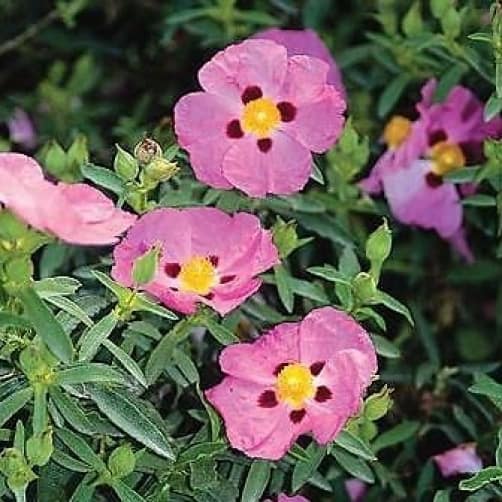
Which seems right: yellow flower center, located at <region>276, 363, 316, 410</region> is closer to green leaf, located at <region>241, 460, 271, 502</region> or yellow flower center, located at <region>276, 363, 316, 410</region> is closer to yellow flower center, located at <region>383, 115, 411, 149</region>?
green leaf, located at <region>241, 460, 271, 502</region>

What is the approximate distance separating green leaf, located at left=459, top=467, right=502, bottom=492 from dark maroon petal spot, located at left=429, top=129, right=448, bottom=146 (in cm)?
61

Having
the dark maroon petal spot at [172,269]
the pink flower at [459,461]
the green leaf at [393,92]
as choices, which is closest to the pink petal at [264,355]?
the dark maroon petal spot at [172,269]

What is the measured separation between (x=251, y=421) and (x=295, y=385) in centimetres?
6

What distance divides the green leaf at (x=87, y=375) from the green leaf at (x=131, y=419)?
47mm

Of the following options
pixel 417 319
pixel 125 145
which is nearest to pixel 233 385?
pixel 417 319

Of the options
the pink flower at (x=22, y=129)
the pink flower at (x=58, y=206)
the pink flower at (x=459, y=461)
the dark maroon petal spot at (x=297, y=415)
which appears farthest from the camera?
the pink flower at (x=22, y=129)

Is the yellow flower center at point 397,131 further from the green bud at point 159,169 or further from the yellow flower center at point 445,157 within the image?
the green bud at point 159,169

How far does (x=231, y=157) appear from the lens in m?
1.47

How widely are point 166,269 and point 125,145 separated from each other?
27.9 inches

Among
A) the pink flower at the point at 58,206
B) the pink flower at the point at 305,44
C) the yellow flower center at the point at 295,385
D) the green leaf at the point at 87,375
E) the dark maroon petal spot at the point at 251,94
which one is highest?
the pink flower at the point at 58,206

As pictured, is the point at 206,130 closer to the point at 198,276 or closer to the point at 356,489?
the point at 198,276

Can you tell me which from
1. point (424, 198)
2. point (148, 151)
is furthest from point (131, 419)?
point (424, 198)

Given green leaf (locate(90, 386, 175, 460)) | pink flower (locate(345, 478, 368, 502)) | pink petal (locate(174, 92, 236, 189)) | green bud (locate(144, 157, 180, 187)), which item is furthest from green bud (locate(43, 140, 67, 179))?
pink flower (locate(345, 478, 368, 502))

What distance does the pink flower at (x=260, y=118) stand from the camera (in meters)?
1.46
